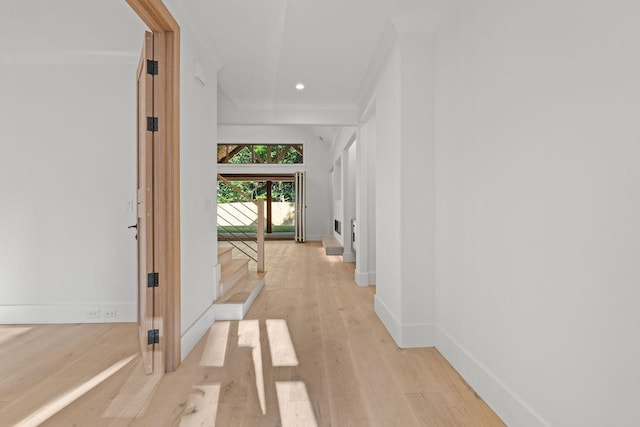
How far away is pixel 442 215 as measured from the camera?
7.51 ft

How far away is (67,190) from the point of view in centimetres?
299

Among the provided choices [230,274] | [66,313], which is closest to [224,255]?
[230,274]

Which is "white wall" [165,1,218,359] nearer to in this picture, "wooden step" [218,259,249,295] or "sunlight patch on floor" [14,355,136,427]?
"wooden step" [218,259,249,295]

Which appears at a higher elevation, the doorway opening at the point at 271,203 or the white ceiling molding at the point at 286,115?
the white ceiling molding at the point at 286,115

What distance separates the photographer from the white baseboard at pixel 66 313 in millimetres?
2936

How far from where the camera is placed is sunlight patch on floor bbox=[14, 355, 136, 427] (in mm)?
1580

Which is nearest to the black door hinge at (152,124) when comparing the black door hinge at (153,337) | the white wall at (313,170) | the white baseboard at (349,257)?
the black door hinge at (153,337)

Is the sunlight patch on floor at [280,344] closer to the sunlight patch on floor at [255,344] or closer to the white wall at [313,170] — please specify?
the sunlight patch on floor at [255,344]

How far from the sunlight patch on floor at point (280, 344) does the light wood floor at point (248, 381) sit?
4 centimetres

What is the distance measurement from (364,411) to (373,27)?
101 inches

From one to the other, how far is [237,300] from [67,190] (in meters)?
1.81

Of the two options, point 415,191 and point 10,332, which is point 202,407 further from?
point 10,332

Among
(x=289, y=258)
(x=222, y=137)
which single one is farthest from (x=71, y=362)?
(x=222, y=137)

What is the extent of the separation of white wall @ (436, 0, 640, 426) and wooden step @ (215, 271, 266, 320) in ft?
6.05
